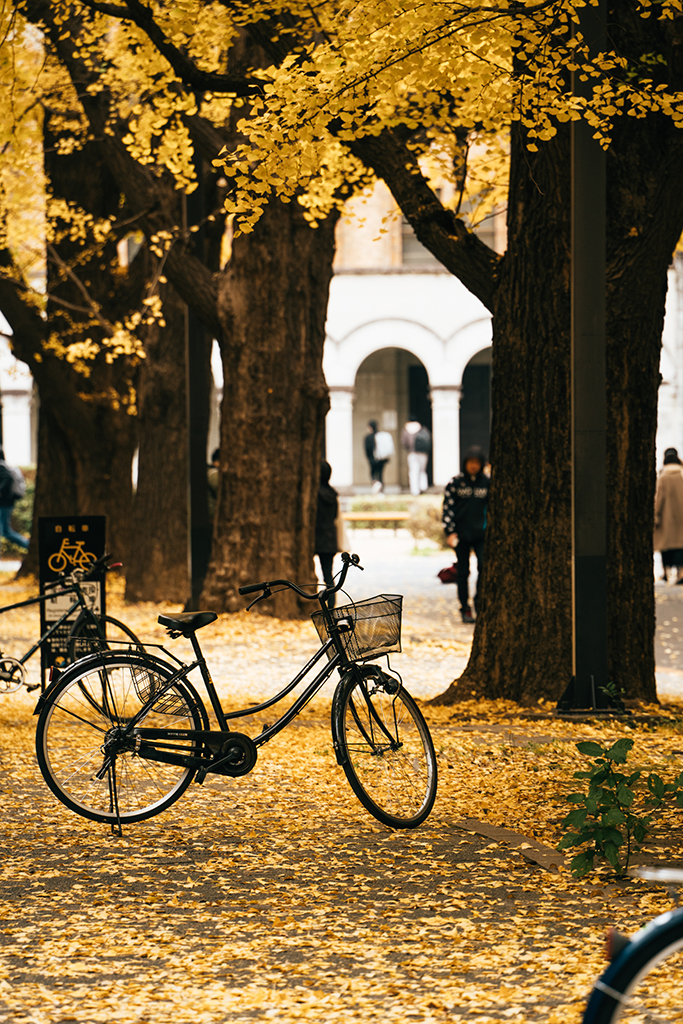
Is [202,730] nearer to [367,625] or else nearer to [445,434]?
[367,625]

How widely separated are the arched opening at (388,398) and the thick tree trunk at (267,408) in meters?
24.7

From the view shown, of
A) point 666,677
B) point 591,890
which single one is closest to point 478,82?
point 591,890

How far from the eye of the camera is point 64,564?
29.5 feet

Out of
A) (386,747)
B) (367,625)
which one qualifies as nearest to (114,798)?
(386,747)

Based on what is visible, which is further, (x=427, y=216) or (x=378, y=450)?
(x=378, y=450)

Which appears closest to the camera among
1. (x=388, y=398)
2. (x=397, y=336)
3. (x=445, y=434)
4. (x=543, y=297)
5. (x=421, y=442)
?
(x=543, y=297)

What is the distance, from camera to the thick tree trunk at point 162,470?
1598 cm

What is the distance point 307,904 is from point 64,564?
15.8 ft

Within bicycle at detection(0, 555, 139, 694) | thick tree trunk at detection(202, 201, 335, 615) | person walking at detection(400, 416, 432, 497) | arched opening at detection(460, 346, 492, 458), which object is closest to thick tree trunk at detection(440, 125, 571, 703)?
bicycle at detection(0, 555, 139, 694)

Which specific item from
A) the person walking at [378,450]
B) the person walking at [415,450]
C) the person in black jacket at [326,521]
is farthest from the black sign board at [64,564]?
the person walking at [378,450]

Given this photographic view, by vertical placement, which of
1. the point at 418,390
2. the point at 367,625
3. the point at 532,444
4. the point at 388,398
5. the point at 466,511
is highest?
the point at 418,390

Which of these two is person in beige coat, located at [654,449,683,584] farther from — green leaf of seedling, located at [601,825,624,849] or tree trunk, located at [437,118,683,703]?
green leaf of seedling, located at [601,825,624,849]

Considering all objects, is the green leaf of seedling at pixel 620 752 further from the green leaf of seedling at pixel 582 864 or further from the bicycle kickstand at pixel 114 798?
the bicycle kickstand at pixel 114 798

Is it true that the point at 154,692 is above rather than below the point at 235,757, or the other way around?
above
